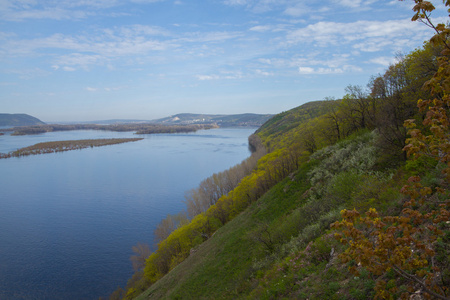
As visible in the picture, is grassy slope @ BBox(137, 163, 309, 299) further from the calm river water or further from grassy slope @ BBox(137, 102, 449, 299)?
the calm river water

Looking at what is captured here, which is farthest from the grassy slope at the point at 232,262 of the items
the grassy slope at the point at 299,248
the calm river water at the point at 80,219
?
the calm river water at the point at 80,219

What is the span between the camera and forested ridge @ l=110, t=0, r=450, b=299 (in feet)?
12.4

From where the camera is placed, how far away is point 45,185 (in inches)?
2628

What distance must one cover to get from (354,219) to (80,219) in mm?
52505

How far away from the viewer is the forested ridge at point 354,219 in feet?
12.4

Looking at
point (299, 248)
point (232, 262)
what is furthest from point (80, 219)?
point (299, 248)

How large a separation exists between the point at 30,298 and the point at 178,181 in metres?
41.8

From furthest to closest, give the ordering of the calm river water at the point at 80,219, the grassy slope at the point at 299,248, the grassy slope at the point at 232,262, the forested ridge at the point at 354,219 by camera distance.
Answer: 1. the calm river water at the point at 80,219
2. the grassy slope at the point at 232,262
3. the grassy slope at the point at 299,248
4. the forested ridge at the point at 354,219

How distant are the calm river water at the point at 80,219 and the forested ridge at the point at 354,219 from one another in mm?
5370

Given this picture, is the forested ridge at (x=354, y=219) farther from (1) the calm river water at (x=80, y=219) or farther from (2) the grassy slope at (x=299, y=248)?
(1) the calm river water at (x=80, y=219)

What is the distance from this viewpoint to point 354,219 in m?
4.07

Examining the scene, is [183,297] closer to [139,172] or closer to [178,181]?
[178,181]

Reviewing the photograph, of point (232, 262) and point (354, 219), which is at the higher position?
point (354, 219)

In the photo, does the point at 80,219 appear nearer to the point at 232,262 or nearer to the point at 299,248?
the point at 232,262
